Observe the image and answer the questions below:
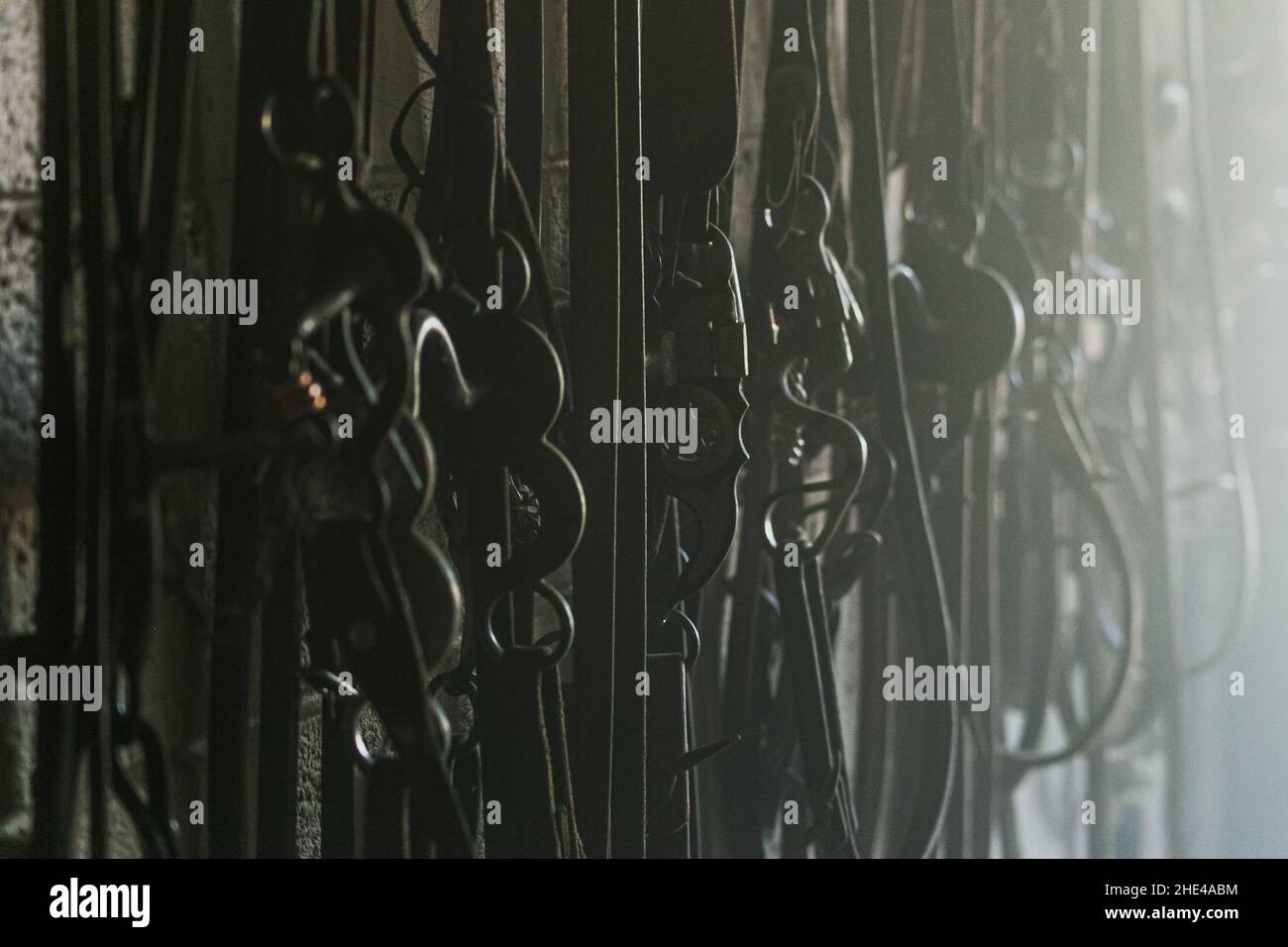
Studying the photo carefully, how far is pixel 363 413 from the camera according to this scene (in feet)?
1.44

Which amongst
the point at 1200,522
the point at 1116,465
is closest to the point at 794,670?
the point at 1116,465

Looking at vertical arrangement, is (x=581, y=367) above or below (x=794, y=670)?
above

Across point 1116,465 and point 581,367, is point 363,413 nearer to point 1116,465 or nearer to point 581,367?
point 581,367

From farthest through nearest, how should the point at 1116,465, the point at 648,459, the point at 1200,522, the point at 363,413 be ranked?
the point at 1200,522 < the point at 1116,465 < the point at 648,459 < the point at 363,413

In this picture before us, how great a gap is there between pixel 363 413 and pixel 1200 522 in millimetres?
1231

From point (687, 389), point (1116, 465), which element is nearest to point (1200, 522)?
point (1116, 465)

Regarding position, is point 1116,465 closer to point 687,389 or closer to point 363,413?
point 687,389

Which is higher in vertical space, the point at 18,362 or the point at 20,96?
the point at 20,96

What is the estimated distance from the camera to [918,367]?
0.87 metres

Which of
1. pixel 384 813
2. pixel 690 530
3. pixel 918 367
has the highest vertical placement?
pixel 918 367

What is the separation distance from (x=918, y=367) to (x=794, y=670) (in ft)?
0.87
